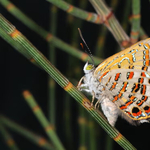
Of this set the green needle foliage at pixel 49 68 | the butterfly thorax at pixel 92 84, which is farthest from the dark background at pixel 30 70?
the green needle foliage at pixel 49 68

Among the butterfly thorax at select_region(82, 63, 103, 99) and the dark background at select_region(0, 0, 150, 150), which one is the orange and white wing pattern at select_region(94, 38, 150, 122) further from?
the dark background at select_region(0, 0, 150, 150)

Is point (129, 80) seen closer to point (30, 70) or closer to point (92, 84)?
point (92, 84)

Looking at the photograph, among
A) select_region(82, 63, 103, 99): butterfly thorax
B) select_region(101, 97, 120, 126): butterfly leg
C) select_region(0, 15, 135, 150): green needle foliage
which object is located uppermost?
select_region(0, 15, 135, 150): green needle foliage

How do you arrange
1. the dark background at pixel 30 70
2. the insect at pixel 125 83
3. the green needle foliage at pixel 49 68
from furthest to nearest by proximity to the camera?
the dark background at pixel 30 70 → the insect at pixel 125 83 → the green needle foliage at pixel 49 68

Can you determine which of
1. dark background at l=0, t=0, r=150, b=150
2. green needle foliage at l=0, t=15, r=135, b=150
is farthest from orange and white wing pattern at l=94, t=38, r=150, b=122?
dark background at l=0, t=0, r=150, b=150

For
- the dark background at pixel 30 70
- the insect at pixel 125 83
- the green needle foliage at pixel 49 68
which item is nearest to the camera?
the green needle foliage at pixel 49 68

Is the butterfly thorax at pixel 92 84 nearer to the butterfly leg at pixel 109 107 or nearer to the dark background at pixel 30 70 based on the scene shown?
the butterfly leg at pixel 109 107

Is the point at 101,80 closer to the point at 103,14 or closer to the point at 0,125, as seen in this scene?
the point at 103,14

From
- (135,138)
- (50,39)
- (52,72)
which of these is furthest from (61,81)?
(135,138)
